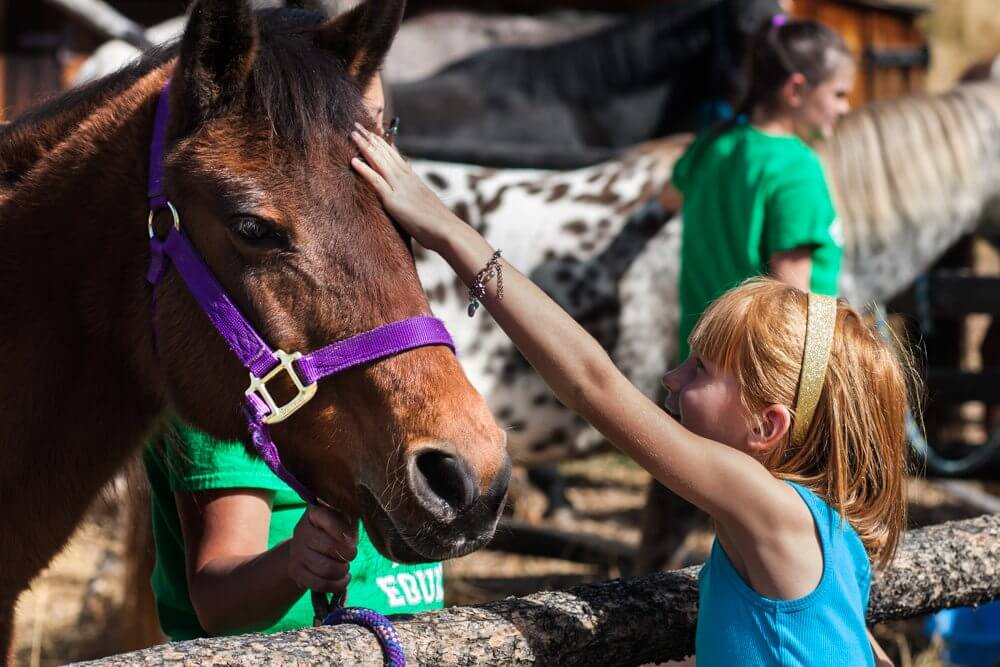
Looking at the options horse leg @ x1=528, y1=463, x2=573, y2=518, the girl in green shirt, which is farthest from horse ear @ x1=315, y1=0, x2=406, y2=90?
horse leg @ x1=528, y1=463, x2=573, y2=518

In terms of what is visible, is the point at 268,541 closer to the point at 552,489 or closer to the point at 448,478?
the point at 448,478

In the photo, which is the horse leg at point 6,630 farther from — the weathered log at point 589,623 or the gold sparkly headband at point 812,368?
the gold sparkly headband at point 812,368

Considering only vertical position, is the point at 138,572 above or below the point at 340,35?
below

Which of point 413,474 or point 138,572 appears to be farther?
point 138,572

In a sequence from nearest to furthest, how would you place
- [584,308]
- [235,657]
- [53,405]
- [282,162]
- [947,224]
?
[235,657]
[282,162]
[53,405]
[584,308]
[947,224]

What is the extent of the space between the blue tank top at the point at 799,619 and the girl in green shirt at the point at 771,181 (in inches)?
52.5

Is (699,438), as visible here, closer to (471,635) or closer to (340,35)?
(471,635)

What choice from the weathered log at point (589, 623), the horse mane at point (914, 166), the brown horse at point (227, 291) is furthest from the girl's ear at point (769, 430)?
the horse mane at point (914, 166)

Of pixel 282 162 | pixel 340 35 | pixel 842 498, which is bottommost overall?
pixel 842 498

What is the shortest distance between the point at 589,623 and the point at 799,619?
31 centimetres

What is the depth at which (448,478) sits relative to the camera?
147cm

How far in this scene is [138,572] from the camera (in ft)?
11.1

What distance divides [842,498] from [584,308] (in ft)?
6.92

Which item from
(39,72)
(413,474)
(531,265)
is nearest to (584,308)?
(531,265)
